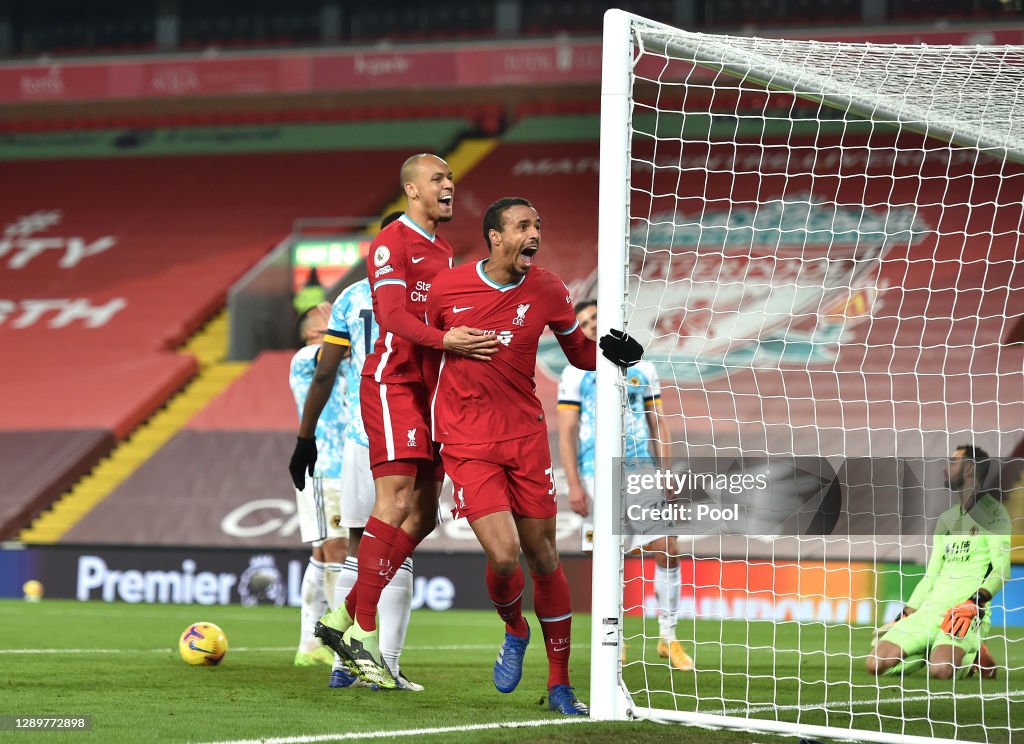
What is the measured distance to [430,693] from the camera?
19.4 ft

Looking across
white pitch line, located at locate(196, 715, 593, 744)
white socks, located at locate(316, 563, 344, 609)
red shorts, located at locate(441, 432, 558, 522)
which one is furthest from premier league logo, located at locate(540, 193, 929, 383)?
white pitch line, located at locate(196, 715, 593, 744)

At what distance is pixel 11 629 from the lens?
31.9ft

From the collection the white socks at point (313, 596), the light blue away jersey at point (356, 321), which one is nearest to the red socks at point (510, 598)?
the light blue away jersey at point (356, 321)

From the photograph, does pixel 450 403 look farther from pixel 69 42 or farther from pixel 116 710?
pixel 69 42

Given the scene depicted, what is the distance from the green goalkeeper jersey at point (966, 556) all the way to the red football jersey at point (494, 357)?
3824 mm

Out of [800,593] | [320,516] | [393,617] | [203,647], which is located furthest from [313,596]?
[800,593]

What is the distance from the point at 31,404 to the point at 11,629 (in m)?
9.28

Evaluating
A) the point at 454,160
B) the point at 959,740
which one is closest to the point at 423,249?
the point at 959,740

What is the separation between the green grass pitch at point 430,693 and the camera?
4750mm

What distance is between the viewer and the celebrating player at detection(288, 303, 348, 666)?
7.36 m

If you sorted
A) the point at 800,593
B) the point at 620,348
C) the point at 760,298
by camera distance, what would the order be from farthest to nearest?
the point at 760,298
the point at 800,593
the point at 620,348

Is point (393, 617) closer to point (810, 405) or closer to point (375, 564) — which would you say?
point (375, 564)

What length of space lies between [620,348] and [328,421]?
2860 millimetres

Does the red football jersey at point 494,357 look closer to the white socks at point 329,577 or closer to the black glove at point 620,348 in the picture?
the black glove at point 620,348
